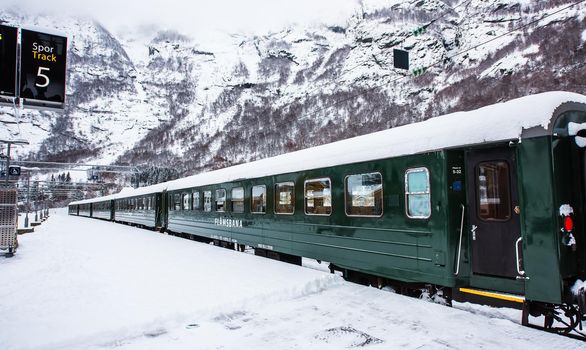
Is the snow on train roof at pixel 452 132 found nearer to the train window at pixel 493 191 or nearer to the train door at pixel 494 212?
the train door at pixel 494 212

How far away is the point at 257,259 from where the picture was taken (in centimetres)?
1155

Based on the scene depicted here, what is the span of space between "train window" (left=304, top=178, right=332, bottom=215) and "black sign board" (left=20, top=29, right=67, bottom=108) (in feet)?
17.5

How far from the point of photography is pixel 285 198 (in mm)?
10938

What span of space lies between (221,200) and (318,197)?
6452mm

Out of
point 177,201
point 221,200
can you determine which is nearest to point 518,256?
point 221,200

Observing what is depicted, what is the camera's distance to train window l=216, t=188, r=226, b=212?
15.0 m

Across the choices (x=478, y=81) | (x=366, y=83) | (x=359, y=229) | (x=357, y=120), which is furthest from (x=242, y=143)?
(x=359, y=229)

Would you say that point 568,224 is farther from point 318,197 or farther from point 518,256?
point 318,197

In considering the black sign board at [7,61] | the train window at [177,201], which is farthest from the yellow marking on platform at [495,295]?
the train window at [177,201]

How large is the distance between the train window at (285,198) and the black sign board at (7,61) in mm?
6203

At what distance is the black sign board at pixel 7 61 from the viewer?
6508mm

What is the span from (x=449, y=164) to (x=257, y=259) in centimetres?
658

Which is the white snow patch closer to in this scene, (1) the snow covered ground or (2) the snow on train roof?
(2) the snow on train roof

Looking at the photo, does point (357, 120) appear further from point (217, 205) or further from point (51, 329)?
point (51, 329)
